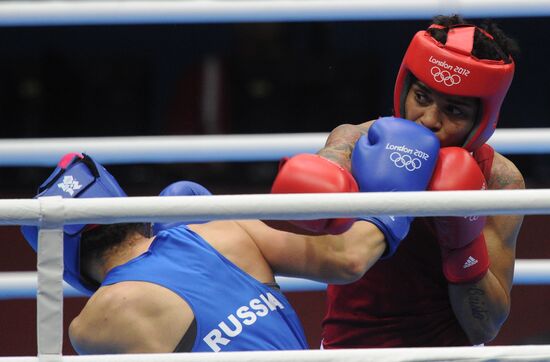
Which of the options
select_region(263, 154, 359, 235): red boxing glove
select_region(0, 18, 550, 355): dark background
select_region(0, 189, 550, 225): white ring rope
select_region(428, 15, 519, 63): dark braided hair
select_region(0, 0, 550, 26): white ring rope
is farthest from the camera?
select_region(0, 18, 550, 355): dark background

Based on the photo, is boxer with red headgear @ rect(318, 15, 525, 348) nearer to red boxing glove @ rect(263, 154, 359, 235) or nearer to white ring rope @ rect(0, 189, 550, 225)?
red boxing glove @ rect(263, 154, 359, 235)

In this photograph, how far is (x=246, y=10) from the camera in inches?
85.6

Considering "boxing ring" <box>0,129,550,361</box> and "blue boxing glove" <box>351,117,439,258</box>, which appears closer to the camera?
"boxing ring" <box>0,129,550,361</box>

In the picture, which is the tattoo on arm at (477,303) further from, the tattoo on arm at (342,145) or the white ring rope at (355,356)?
the white ring rope at (355,356)

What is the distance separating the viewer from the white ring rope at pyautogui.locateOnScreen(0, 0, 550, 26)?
2.17 meters

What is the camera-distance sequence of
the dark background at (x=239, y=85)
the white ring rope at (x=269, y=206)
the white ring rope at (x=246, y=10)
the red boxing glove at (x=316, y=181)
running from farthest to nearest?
the dark background at (x=239, y=85) → the white ring rope at (x=246, y=10) → the red boxing glove at (x=316, y=181) → the white ring rope at (x=269, y=206)

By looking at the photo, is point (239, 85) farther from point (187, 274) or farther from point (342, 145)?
point (187, 274)

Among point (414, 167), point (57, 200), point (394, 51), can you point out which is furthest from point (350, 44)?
point (57, 200)

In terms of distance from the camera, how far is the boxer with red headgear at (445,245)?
177 cm

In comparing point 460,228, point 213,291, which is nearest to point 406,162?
point 460,228

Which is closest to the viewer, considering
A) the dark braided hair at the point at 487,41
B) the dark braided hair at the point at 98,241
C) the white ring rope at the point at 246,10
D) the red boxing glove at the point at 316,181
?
the red boxing glove at the point at 316,181

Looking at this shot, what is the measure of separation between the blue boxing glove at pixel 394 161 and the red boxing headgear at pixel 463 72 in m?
0.16

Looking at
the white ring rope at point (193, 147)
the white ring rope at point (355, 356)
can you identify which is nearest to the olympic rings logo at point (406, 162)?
the white ring rope at point (355, 356)

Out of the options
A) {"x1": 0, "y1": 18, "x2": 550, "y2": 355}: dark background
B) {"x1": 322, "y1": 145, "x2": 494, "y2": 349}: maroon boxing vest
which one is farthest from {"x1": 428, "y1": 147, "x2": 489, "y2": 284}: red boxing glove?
{"x1": 0, "y1": 18, "x2": 550, "y2": 355}: dark background
